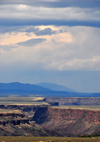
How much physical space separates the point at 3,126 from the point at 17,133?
11.4 m

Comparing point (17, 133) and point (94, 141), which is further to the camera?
point (17, 133)

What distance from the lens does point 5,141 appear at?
94500 millimetres

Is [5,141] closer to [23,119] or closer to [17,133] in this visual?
[17,133]

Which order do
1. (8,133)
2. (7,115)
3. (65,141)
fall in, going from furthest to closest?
(7,115) < (8,133) < (65,141)

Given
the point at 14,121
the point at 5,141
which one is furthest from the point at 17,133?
the point at 5,141

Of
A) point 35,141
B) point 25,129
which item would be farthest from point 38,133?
point 35,141

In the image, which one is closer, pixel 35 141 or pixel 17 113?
pixel 35 141

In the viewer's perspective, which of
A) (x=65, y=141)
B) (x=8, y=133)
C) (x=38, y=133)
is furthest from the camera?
(x=38, y=133)

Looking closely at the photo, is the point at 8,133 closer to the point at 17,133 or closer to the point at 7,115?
the point at 17,133

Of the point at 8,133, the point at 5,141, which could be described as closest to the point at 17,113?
the point at 8,133

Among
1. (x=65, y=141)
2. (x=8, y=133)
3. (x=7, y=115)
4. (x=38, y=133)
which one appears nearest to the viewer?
(x=65, y=141)

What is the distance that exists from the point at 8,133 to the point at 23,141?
234 feet

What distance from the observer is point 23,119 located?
19275 centimetres

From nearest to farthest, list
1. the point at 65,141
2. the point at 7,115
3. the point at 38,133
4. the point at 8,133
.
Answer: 1. the point at 65,141
2. the point at 8,133
3. the point at 38,133
4. the point at 7,115
